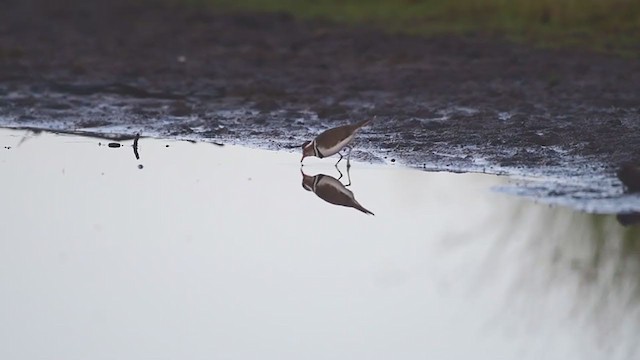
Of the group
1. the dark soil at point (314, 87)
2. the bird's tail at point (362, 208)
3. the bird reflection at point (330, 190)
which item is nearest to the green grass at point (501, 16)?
the dark soil at point (314, 87)

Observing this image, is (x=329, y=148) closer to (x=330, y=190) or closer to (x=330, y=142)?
(x=330, y=142)

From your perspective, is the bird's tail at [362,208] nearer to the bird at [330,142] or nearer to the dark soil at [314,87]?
the bird at [330,142]

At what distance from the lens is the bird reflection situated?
9688 millimetres

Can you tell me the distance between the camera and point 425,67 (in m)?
13.7

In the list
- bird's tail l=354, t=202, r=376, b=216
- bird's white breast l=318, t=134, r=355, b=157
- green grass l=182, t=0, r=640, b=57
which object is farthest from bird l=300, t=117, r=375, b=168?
green grass l=182, t=0, r=640, b=57

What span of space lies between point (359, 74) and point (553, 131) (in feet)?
7.76

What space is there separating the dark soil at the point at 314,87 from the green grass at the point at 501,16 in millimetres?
299

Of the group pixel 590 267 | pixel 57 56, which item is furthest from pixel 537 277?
pixel 57 56

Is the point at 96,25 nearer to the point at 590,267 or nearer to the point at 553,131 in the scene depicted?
the point at 553,131

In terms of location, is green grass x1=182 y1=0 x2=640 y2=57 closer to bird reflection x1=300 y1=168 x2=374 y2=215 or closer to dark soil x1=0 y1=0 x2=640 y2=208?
dark soil x1=0 y1=0 x2=640 y2=208

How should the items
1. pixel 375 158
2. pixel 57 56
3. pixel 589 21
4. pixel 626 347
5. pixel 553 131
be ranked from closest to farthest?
1. pixel 626 347
2. pixel 375 158
3. pixel 553 131
4. pixel 57 56
5. pixel 589 21

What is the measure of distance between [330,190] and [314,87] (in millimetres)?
3097

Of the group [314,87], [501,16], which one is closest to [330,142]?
[314,87]

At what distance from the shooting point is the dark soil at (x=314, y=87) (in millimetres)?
11258
